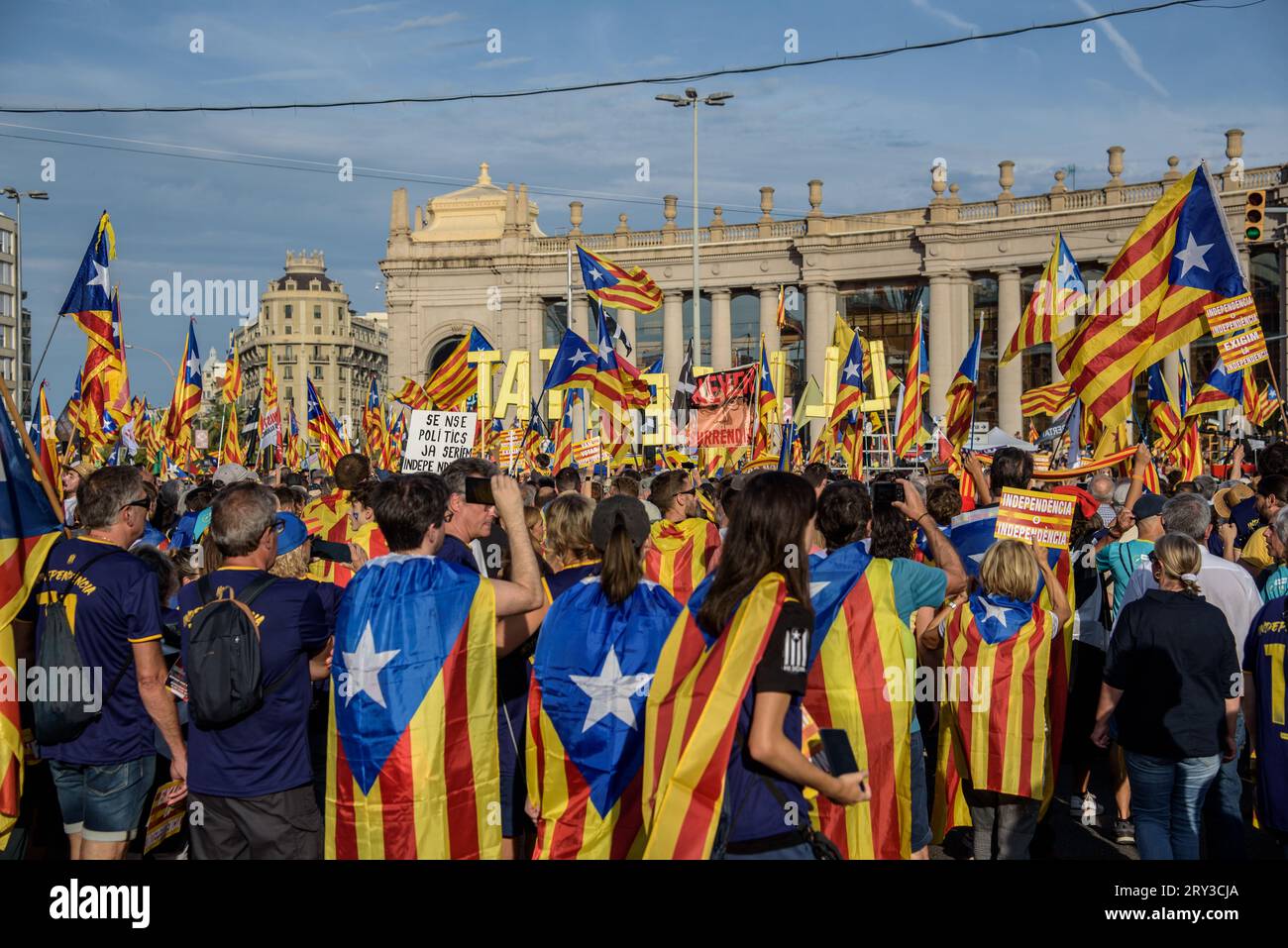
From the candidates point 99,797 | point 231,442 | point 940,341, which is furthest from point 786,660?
point 940,341

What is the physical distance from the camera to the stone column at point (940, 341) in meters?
52.7

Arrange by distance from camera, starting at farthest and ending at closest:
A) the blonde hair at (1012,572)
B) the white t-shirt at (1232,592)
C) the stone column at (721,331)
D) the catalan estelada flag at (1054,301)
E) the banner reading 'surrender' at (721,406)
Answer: the stone column at (721,331) → the banner reading 'surrender' at (721,406) → the catalan estelada flag at (1054,301) → the white t-shirt at (1232,592) → the blonde hair at (1012,572)

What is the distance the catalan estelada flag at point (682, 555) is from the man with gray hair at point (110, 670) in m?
3.48

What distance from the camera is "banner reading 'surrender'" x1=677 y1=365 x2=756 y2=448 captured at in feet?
78.5

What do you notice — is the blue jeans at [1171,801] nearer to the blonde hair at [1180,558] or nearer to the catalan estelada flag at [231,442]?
the blonde hair at [1180,558]

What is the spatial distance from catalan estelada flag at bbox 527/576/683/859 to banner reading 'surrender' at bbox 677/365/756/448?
1861cm

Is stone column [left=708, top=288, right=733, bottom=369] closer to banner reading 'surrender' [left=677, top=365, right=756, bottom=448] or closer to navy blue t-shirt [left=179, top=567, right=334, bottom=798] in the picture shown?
banner reading 'surrender' [left=677, top=365, right=756, bottom=448]

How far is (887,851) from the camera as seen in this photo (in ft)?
19.3

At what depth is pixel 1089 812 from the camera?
8539mm

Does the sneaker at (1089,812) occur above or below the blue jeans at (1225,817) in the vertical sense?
below

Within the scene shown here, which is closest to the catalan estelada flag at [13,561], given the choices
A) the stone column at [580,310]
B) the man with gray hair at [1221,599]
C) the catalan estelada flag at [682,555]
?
the catalan estelada flag at [682,555]

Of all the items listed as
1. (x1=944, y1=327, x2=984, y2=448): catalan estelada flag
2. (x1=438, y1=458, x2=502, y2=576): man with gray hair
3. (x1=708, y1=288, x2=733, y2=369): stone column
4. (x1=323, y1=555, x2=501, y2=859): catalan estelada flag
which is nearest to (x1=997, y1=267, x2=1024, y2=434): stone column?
(x1=708, y1=288, x2=733, y2=369): stone column

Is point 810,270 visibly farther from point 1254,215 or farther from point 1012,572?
point 1012,572

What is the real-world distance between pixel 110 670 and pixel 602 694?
231 cm
